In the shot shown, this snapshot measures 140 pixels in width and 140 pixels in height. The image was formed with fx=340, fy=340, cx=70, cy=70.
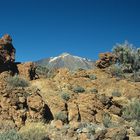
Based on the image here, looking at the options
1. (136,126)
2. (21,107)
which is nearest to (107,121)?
(136,126)

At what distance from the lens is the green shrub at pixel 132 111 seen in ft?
62.8

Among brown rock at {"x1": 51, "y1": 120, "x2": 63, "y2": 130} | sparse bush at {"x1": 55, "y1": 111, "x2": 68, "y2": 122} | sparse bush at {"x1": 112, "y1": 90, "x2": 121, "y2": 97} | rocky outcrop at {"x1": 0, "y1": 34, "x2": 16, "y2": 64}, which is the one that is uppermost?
rocky outcrop at {"x1": 0, "y1": 34, "x2": 16, "y2": 64}

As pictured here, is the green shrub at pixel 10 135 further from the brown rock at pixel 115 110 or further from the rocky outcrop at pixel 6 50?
the rocky outcrop at pixel 6 50

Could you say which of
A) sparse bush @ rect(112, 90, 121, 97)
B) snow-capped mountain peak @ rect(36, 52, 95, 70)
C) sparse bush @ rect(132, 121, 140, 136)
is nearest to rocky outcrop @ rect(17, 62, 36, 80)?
sparse bush @ rect(112, 90, 121, 97)

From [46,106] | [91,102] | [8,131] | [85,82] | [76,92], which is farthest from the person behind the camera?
[85,82]

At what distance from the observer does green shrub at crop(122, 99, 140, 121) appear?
19.1 metres

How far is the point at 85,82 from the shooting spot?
2447 cm

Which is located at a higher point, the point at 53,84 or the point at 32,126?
the point at 53,84

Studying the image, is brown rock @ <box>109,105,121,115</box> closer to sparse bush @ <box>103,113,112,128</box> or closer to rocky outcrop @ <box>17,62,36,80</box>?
sparse bush @ <box>103,113,112,128</box>

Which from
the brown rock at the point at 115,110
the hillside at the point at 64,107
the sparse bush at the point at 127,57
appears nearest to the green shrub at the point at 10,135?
the hillside at the point at 64,107

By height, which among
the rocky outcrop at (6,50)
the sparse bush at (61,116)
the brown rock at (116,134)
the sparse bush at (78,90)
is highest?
the rocky outcrop at (6,50)

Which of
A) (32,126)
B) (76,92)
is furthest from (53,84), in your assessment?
(32,126)

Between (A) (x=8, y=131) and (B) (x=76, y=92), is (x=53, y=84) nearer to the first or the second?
(B) (x=76, y=92)

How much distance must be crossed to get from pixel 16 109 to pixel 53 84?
6688 mm
